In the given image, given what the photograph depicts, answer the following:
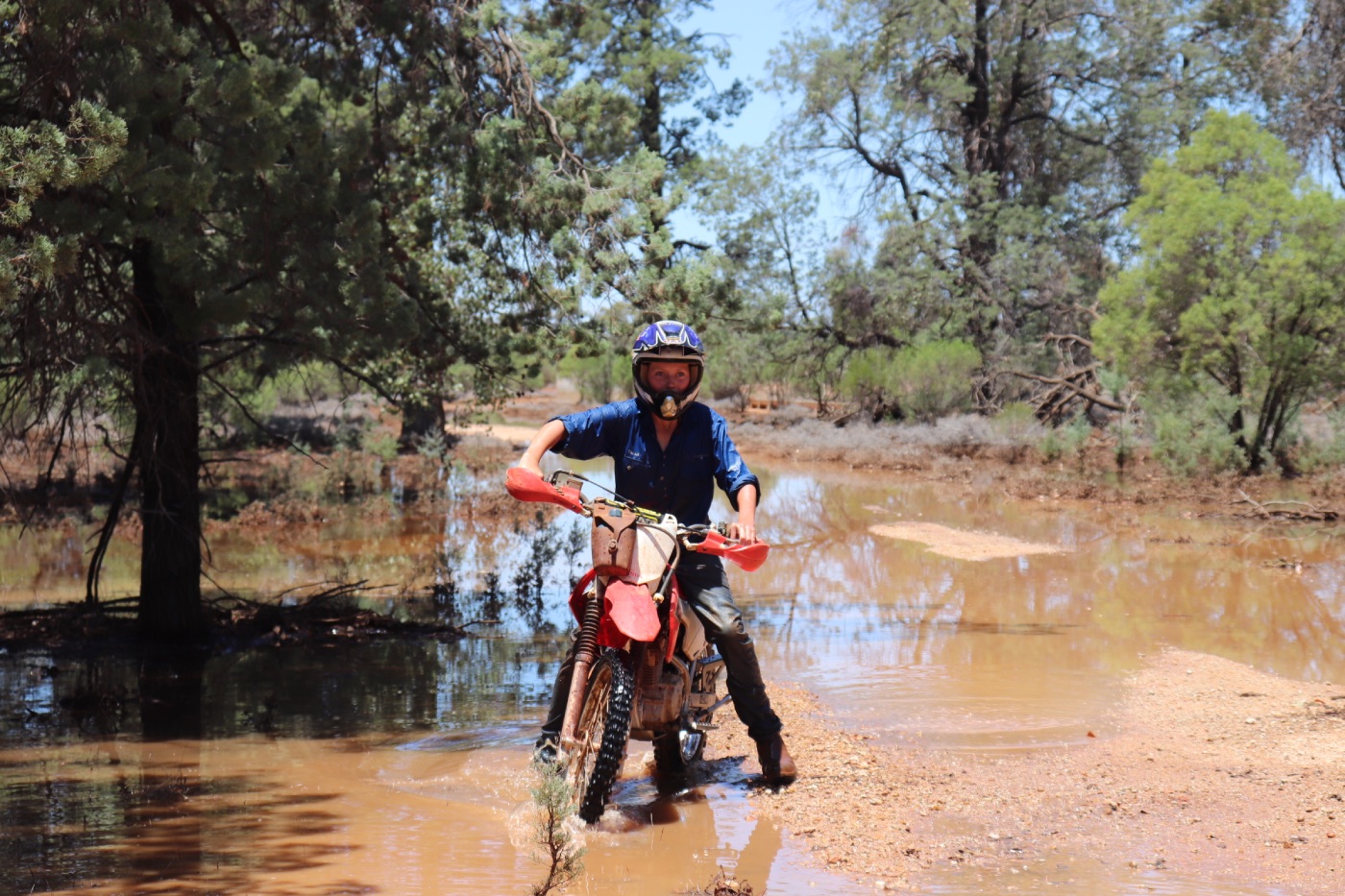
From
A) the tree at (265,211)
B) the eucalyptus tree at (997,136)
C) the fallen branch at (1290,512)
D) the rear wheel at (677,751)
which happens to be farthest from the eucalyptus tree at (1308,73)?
the rear wheel at (677,751)

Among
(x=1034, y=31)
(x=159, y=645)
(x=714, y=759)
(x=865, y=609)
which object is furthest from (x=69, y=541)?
(x=1034, y=31)

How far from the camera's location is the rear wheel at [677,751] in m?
6.86

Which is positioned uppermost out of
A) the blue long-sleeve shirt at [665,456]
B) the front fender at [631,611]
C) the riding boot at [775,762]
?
the blue long-sleeve shirt at [665,456]

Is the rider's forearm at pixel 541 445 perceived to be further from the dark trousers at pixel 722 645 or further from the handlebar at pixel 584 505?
the dark trousers at pixel 722 645

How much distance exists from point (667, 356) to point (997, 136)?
39.6m

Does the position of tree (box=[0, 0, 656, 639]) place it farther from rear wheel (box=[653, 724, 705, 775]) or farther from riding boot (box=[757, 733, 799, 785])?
riding boot (box=[757, 733, 799, 785])

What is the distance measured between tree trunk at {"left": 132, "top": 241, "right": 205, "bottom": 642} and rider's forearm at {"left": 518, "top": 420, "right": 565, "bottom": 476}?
4.18 meters

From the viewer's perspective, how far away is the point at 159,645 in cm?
1011

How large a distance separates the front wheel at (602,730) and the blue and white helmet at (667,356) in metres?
1.29

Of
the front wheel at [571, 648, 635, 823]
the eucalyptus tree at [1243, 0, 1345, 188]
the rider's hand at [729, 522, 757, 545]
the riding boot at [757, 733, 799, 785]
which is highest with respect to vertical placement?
the eucalyptus tree at [1243, 0, 1345, 188]

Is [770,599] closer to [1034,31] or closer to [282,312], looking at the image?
[282,312]

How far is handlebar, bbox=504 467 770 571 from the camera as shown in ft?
18.1

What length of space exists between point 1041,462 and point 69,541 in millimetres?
21522

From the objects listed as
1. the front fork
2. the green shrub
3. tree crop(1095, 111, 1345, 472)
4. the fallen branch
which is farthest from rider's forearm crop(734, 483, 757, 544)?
the green shrub
